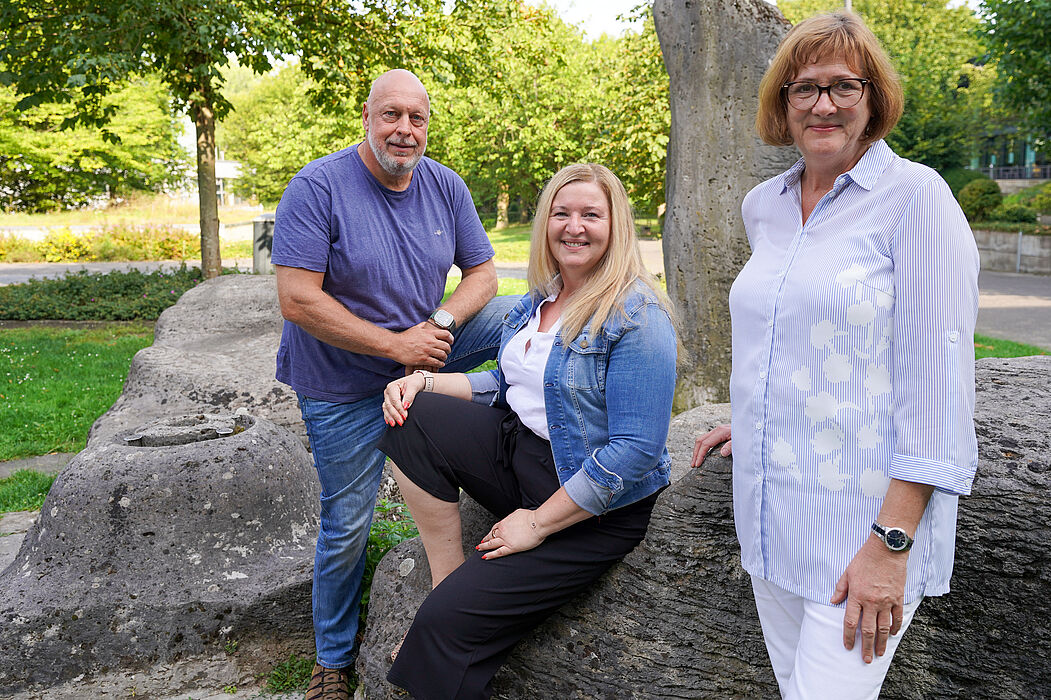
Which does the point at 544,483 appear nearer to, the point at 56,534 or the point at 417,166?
the point at 417,166

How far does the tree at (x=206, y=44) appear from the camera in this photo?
10297mm

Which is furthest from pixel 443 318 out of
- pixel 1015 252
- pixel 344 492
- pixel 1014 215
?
pixel 1014 215

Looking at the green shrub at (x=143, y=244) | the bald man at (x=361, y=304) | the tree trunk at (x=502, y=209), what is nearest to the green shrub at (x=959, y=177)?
the tree trunk at (x=502, y=209)

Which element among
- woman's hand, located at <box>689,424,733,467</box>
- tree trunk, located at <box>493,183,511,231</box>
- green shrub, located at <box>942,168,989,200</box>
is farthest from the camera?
tree trunk, located at <box>493,183,511,231</box>

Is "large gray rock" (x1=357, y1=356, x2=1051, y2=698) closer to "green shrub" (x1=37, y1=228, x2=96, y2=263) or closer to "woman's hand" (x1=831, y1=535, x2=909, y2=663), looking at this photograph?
"woman's hand" (x1=831, y1=535, x2=909, y2=663)

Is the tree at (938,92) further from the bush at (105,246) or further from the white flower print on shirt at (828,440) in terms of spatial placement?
the white flower print on shirt at (828,440)

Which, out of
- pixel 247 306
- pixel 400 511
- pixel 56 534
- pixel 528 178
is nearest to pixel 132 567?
pixel 56 534

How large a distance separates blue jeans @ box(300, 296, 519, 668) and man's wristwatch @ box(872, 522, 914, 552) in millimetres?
1998

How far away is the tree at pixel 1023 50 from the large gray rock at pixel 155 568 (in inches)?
700

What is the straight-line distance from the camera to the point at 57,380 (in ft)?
30.6

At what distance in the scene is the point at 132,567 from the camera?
374 cm

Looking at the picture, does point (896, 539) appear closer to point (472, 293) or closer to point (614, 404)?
point (614, 404)

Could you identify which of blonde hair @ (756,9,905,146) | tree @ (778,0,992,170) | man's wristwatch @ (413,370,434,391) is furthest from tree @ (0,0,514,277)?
tree @ (778,0,992,170)

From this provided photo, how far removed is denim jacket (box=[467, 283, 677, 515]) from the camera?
2.54 metres
